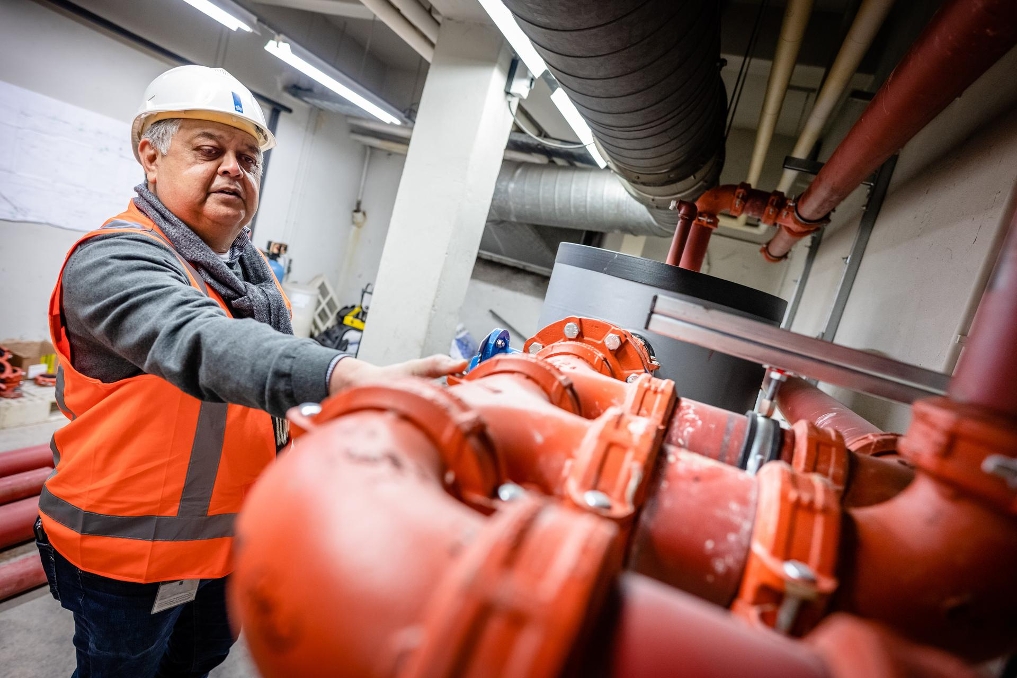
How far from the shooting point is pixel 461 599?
0.91 ft

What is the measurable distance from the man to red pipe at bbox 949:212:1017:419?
0.63m

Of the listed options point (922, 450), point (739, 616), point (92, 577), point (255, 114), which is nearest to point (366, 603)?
point (739, 616)

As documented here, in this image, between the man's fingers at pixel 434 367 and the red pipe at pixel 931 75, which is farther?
the red pipe at pixel 931 75

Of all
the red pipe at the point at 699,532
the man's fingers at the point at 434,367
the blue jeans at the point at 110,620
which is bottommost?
the blue jeans at the point at 110,620

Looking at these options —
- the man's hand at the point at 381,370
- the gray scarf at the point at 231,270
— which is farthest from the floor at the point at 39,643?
the man's hand at the point at 381,370

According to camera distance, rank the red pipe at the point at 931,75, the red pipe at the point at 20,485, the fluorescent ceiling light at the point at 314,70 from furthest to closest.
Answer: the fluorescent ceiling light at the point at 314,70, the red pipe at the point at 20,485, the red pipe at the point at 931,75

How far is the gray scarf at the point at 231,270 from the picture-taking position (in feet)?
3.39

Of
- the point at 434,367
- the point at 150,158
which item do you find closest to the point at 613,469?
the point at 434,367

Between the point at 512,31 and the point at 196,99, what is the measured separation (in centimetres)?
140

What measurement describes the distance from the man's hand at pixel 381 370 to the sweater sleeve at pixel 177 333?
0.06 feet

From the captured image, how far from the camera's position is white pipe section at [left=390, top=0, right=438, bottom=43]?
2.62 meters

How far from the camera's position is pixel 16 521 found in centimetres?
187

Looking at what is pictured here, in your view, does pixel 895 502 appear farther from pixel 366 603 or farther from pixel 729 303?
pixel 729 303

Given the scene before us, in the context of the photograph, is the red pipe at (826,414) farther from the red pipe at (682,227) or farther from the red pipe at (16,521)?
the red pipe at (16,521)
